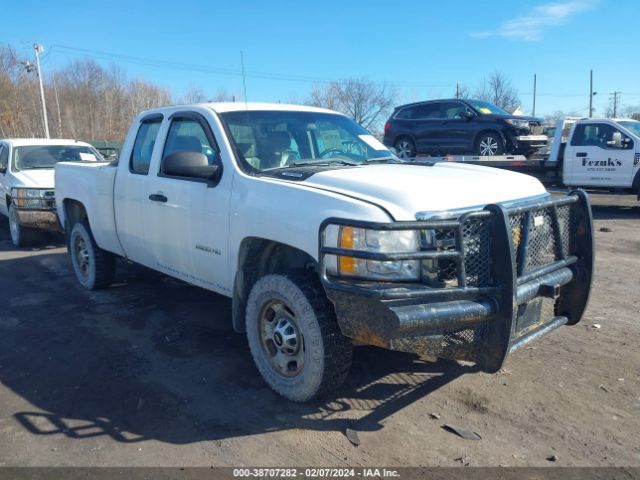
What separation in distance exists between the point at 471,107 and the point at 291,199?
11260 millimetres

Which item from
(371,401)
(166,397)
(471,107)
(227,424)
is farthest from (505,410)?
(471,107)

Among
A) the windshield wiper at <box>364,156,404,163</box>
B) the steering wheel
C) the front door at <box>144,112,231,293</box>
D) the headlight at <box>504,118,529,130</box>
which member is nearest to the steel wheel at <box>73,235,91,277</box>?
the front door at <box>144,112,231,293</box>

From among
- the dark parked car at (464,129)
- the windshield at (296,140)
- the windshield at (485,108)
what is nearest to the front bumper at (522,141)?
the dark parked car at (464,129)

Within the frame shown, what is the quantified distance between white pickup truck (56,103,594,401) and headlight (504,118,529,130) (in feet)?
30.6

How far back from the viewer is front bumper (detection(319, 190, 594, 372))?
2.95 meters

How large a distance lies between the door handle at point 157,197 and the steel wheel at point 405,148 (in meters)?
10.7

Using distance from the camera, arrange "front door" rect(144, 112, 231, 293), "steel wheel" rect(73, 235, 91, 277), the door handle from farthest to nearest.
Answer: "steel wheel" rect(73, 235, 91, 277) → the door handle → "front door" rect(144, 112, 231, 293)

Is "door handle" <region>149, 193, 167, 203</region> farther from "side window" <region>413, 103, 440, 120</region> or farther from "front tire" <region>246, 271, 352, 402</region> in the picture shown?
"side window" <region>413, 103, 440, 120</region>

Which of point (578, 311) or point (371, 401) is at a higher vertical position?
point (578, 311)

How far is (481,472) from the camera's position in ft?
9.59

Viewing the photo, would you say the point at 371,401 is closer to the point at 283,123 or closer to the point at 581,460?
the point at 581,460

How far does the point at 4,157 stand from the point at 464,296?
1005 cm

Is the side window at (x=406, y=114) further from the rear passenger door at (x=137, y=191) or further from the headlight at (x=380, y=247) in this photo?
the headlight at (x=380, y=247)

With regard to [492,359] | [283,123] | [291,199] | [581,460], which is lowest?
[581,460]
